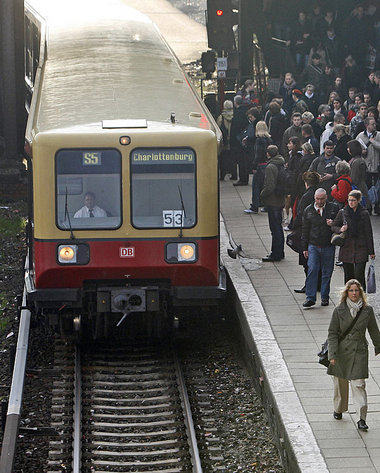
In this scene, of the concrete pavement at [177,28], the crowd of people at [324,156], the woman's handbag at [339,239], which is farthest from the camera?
the concrete pavement at [177,28]

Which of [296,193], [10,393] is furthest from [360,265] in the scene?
[10,393]

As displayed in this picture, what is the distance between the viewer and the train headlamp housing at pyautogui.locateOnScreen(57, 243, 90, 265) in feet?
40.5

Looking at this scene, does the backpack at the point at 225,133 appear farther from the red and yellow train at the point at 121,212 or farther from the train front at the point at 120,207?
the train front at the point at 120,207

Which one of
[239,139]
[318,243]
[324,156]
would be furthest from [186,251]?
[239,139]

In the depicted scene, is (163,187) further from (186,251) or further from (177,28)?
(177,28)

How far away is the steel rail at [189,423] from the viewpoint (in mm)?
10133

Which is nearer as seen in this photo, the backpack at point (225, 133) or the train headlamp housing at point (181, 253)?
the train headlamp housing at point (181, 253)

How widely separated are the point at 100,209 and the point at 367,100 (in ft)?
29.3

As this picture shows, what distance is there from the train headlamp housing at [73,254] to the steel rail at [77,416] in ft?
4.07

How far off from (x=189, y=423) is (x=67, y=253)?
243 cm

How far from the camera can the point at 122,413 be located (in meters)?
11.7

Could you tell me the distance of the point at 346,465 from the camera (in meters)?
9.03

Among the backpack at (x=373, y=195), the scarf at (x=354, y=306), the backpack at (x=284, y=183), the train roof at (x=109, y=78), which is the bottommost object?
the backpack at (x=373, y=195)

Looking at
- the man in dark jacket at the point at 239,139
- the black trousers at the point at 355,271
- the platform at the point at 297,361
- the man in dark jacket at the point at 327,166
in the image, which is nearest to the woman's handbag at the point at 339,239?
the black trousers at the point at 355,271
